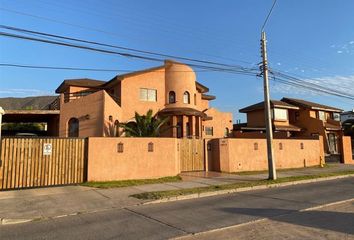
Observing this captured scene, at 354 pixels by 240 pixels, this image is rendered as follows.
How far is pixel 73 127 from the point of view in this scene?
23.1 m

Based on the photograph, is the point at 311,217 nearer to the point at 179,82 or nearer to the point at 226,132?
the point at 179,82

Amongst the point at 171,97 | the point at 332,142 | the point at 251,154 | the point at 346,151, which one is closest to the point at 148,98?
the point at 171,97

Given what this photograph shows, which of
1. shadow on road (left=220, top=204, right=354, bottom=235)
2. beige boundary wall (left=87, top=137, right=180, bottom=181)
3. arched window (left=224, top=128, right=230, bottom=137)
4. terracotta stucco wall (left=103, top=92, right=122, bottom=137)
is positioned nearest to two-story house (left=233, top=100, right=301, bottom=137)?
arched window (left=224, top=128, right=230, bottom=137)

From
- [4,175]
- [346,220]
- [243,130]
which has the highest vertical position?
[243,130]

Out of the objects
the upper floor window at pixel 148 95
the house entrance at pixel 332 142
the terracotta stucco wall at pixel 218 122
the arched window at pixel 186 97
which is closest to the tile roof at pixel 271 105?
the house entrance at pixel 332 142

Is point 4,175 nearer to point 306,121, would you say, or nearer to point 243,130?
point 243,130

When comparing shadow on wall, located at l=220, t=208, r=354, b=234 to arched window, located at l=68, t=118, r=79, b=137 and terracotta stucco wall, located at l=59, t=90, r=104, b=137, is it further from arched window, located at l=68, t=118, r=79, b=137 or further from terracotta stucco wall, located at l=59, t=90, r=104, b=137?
arched window, located at l=68, t=118, r=79, b=137

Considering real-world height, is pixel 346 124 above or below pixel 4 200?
above

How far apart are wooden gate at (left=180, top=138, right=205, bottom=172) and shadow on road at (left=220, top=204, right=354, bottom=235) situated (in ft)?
33.8

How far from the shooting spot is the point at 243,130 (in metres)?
39.3

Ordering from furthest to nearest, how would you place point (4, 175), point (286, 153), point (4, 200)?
point (286, 153) < point (4, 175) < point (4, 200)

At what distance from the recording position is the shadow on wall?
7.56 metres

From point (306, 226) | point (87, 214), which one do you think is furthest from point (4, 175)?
point (306, 226)

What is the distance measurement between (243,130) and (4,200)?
31.5 metres
